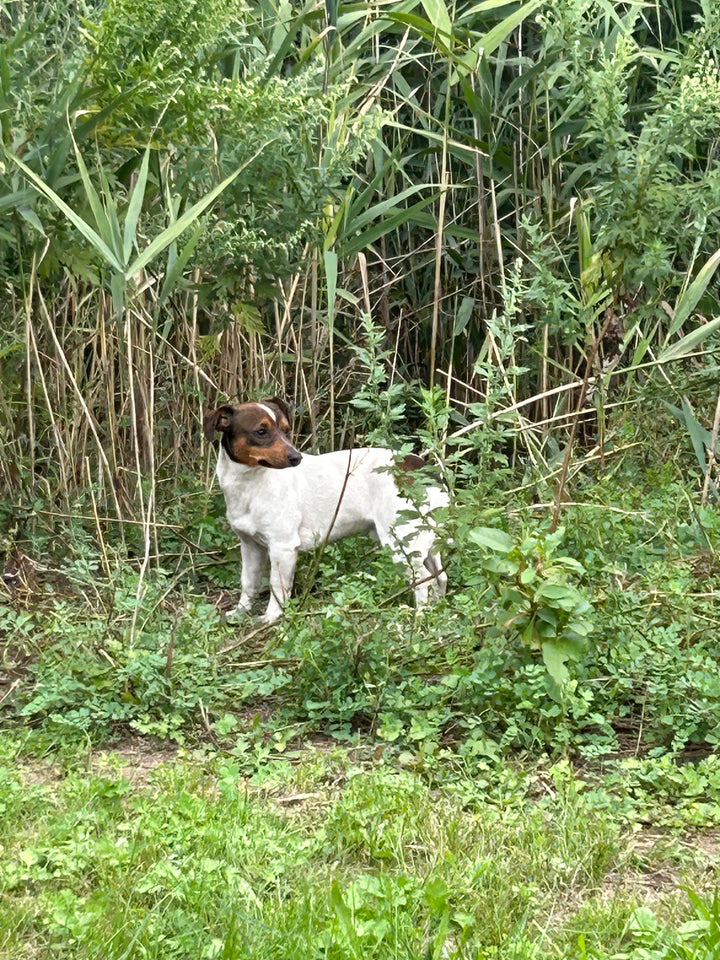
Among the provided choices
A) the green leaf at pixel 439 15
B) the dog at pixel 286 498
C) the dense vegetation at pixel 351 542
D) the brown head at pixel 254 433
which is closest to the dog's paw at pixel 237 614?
the dog at pixel 286 498

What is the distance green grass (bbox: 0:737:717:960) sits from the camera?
250 cm

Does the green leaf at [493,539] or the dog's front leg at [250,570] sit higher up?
the green leaf at [493,539]

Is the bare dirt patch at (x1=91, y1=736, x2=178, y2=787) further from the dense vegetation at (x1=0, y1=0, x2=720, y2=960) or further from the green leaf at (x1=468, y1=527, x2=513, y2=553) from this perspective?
the green leaf at (x1=468, y1=527, x2=513, y2=553)

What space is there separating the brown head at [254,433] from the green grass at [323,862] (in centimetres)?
157

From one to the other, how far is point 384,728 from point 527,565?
0.57 metres

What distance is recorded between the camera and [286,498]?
16.5 feet

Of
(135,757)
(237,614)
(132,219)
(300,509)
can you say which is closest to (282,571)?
(300,509)

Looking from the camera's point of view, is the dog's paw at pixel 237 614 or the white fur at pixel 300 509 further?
the white fur at pixel 300 509

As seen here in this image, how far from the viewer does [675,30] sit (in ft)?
18.5

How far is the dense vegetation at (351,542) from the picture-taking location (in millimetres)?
2766

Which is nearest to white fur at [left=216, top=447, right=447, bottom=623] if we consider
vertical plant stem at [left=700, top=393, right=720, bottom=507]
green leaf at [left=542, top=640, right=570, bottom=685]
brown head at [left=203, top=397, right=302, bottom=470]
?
brown head at [left=203, top=397, right=302, bottom=470]

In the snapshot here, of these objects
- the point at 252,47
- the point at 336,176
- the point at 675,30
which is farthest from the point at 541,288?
the point at 675,30

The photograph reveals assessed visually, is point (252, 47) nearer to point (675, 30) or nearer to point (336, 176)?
point (336, 176)

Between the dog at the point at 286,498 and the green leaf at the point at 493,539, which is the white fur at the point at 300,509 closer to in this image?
the dog at the point at 286,498
